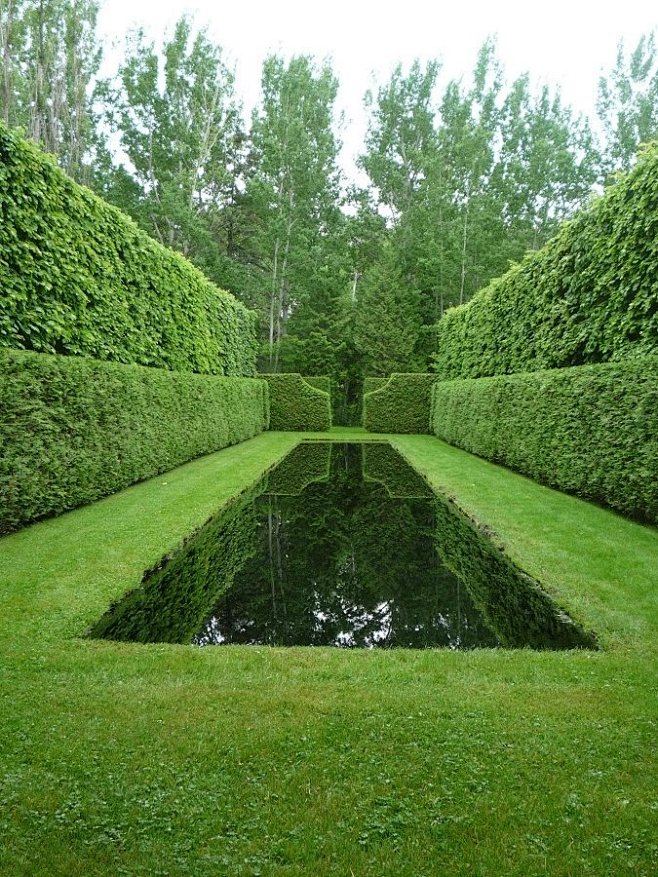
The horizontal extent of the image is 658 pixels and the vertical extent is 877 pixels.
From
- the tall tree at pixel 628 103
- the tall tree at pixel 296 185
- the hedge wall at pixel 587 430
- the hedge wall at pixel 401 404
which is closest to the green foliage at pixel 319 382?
the hedge wall at pixel 401 404

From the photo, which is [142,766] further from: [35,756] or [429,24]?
[429,24]

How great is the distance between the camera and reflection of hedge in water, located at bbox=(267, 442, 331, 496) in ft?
28.5

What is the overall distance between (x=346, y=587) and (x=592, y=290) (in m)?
6.24

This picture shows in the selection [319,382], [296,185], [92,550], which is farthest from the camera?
[296,185]

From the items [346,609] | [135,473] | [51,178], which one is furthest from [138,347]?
[346,609]

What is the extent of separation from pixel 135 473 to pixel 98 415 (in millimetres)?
1436

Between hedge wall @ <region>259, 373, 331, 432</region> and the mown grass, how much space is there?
57.4 ft

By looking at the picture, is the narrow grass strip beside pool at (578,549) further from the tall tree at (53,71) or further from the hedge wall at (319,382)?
the tall tree at (53,71)

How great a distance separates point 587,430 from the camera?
273 inches

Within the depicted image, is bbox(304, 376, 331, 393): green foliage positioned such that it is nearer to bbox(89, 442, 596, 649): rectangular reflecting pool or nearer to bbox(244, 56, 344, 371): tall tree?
bbox(244, 56, 344, 371): tall tree

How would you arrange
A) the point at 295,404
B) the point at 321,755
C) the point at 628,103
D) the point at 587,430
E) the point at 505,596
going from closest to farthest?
the point at 321,755, the point at 505,596, the point at 587,430, the point at 295,404, the point at 628,103

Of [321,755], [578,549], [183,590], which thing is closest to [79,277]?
[183,590]

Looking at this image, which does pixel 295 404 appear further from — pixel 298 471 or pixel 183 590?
pixel 183 590

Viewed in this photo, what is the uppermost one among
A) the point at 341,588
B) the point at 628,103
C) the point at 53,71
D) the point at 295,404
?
the point at 628,103
